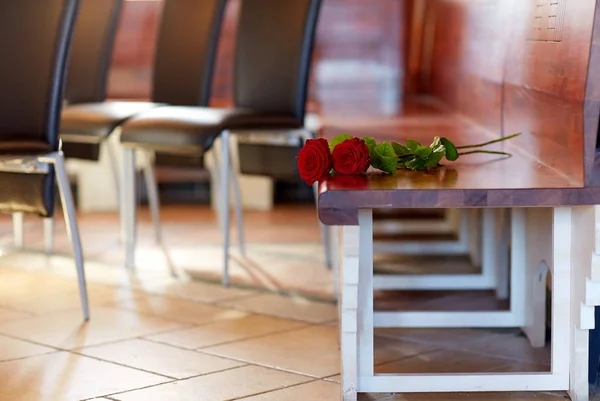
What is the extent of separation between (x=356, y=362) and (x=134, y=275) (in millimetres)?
1578

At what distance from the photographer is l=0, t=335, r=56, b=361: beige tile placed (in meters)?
2.45

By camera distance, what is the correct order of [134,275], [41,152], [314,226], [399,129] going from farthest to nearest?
[314,226]
[134,275]
[399,129]
[41,152]

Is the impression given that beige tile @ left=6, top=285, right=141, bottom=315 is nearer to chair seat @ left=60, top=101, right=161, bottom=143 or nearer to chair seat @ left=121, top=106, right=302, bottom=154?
chair seat @ left=121, top=106, right=302, bottom=154

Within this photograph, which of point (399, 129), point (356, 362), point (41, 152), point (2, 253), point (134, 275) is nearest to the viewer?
point (356, 362)

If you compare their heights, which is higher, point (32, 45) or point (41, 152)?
point (32, 45)

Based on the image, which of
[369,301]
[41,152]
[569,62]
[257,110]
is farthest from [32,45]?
[569,62]

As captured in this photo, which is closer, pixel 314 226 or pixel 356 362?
pixel 356 362

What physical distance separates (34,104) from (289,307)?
35.3 inches

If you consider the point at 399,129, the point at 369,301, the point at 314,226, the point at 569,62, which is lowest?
the point at 314,226

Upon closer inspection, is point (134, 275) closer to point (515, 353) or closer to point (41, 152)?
point (41, 152)

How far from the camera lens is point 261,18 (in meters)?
3.64

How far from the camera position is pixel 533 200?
184 cm

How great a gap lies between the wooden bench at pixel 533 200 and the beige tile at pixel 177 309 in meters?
0.52

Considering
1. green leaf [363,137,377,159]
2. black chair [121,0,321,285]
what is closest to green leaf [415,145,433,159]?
green leaf [363,137,377,159]
